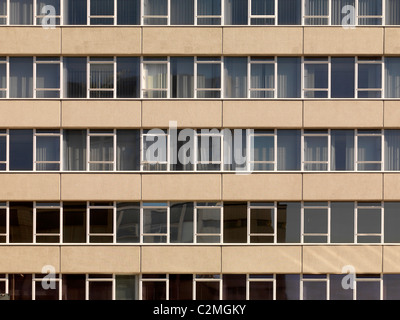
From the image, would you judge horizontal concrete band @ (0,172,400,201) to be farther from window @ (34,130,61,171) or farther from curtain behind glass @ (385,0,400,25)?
curtain behind glass @ (385,0,400,25)

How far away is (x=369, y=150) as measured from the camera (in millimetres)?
14656

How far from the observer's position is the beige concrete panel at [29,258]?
47.0 feet

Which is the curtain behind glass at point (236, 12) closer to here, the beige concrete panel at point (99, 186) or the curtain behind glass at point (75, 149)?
the beige concrete panel at point (99, 186)

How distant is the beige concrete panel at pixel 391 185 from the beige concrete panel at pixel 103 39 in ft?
30.2

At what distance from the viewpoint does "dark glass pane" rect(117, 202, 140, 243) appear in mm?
14516

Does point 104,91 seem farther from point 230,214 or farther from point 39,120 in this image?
point 230,214

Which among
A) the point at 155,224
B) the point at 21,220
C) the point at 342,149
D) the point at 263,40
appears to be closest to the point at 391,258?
the point at 342,149

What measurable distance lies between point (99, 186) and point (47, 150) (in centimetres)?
218

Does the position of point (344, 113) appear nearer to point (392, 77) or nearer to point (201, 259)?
point (392, 77)

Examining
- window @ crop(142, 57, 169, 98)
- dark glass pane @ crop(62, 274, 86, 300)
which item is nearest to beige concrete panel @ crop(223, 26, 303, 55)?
window @ crop(142, 57, 169, 98)

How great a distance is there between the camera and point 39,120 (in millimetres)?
14398
